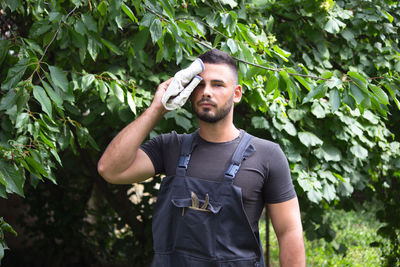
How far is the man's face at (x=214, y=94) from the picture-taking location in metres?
2.03

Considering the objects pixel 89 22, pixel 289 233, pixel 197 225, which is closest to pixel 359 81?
Answer: pixel 289 233

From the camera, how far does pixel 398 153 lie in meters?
4.02

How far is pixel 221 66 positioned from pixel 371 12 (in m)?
2.20

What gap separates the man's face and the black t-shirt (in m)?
0.13

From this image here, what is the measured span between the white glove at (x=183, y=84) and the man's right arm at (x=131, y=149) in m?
0.08

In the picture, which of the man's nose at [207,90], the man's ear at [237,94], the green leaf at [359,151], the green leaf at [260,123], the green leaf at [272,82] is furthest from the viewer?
the green leaf at [359,151]

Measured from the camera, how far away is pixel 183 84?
80.1 inches

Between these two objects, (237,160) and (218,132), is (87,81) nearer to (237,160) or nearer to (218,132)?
(218,132)

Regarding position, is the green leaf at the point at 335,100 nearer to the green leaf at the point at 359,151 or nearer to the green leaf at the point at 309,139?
the green leaf at the point at 309,139

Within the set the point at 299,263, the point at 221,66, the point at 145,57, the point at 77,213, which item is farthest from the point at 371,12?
the point at 77,213

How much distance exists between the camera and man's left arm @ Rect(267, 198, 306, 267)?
6.56 ft

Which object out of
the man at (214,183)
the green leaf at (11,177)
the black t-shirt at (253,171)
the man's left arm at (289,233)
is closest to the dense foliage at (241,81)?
the green leaf at (11,177)

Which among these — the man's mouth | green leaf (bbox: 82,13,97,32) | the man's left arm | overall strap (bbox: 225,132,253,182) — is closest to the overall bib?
overall strap (bbox: 225,132,253,182)

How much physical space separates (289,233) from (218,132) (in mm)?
500
